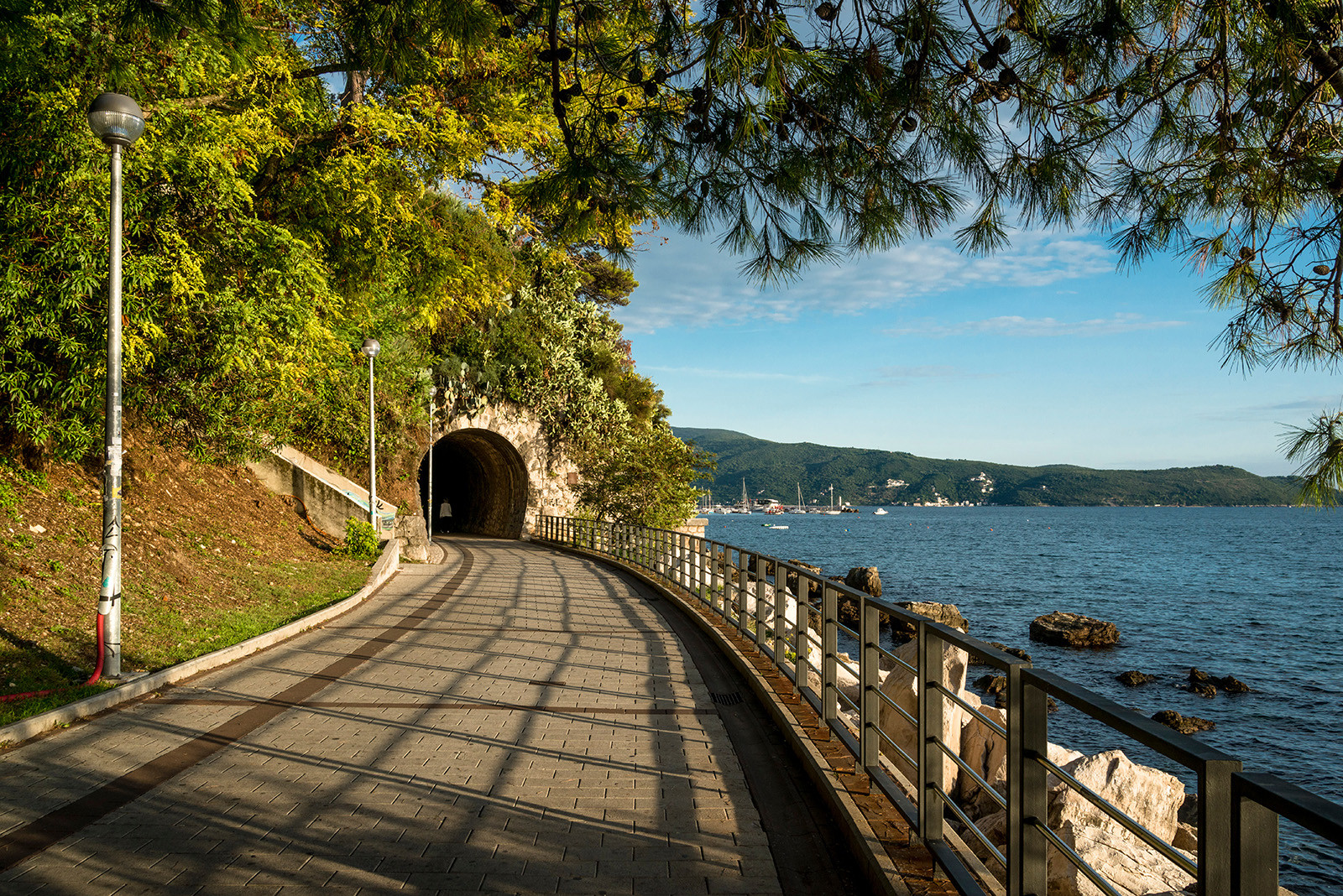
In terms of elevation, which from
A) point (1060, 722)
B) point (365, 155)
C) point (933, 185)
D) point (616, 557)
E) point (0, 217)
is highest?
point (365, 155)

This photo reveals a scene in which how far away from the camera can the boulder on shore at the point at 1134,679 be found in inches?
748

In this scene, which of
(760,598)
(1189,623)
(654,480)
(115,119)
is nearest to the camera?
(115,119)

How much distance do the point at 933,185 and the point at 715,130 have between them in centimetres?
134

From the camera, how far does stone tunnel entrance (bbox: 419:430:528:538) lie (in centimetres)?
3388

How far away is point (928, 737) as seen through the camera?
364cm

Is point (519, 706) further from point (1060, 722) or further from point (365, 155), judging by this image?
point (1060, 722)

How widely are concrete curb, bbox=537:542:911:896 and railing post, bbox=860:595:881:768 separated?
0.24 meters

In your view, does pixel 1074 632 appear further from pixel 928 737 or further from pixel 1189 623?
pixel 928 737

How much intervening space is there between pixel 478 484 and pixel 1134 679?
104ft

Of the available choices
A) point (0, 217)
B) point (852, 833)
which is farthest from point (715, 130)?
point (0, 217)

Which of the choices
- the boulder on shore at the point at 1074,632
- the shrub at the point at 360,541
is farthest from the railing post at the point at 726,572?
the boulder on shore at the point at 1074,632

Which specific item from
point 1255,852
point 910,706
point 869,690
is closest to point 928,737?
point 869,690

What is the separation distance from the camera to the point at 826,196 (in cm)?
534

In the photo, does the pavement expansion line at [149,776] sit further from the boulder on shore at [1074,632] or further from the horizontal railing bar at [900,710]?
the boulder on shore at [1074,632]
